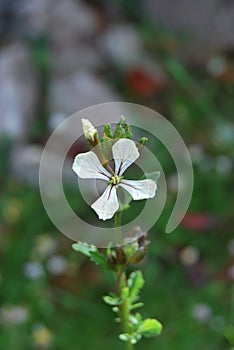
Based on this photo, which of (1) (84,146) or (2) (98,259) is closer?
(2) (98,259)

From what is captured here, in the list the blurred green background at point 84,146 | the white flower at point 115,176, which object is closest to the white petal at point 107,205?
the white flower at point 115,176

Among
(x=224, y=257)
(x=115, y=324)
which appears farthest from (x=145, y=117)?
(x=115, y=324)

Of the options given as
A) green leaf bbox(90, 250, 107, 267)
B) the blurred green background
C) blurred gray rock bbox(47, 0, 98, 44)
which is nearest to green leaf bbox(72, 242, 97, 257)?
green leaf bbox(90, 250, 107, 267)

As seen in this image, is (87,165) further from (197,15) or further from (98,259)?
(197,15)

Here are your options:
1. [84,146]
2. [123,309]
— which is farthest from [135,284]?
[84,146]

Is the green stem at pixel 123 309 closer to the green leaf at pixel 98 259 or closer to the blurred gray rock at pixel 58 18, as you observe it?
the green leaf at pixel 98 259

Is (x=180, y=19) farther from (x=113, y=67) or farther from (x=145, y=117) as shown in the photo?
(x=145, y=117)
